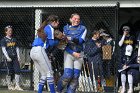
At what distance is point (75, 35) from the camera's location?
1034 centimetres

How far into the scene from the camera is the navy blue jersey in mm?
12914

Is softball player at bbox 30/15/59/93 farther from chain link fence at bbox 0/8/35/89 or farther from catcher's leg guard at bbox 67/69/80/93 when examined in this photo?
chain link fence at bbox 0/8/35/89

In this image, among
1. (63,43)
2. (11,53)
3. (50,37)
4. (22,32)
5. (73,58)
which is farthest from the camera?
(22,32)

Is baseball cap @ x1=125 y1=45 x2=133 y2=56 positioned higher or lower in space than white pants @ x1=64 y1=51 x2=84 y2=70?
higher

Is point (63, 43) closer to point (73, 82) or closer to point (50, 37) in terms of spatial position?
point (50, 37)

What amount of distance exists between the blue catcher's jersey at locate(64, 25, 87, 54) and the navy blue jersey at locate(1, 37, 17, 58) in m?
2.85

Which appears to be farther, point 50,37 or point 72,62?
point 72,62

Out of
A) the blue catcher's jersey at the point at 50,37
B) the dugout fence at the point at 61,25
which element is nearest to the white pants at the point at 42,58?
the blue catcher's jersey at the point at 50,37

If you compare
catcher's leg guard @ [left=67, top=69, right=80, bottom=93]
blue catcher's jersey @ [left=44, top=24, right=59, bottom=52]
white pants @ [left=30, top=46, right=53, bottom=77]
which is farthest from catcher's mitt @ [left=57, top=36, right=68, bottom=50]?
catcher's leg guard @ [left=67, top=69, right=80, bottom=93]

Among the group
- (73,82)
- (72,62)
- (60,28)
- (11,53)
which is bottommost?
(73,82)

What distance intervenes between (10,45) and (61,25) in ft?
5.61

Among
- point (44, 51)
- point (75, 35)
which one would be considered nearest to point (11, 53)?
point (44, 51)

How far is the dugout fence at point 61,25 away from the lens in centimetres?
1275

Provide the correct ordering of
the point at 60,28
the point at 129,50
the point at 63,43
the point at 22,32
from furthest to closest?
the point at 22,32 < the point at 60,28 < the point at 129,50 < the point at 63,43
